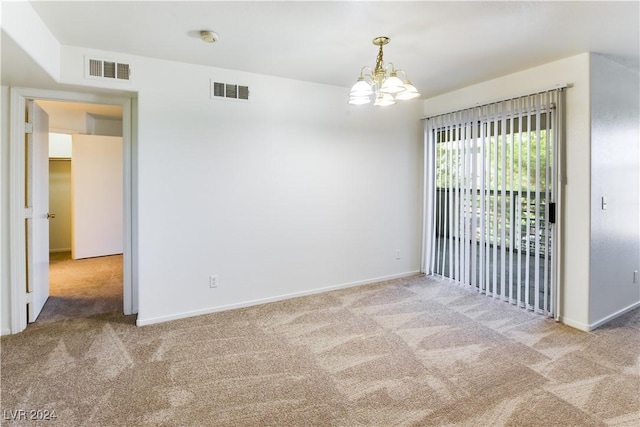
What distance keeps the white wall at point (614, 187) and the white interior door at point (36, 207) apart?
506 cm

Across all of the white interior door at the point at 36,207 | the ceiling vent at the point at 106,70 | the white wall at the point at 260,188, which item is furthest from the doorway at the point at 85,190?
the ceiling vent at the point at 106,70

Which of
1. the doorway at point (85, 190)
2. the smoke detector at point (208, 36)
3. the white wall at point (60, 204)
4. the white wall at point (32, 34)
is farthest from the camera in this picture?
the white wall at point (60, 204)

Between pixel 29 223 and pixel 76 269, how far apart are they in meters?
2.52

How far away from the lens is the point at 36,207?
3.40 meters

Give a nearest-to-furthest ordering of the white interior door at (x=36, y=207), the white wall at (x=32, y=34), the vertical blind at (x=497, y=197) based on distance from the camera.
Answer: the white wall at (x=32, y=34), the white interior door at (x=36, y=207), the vertical blind at (x=497, y=197)

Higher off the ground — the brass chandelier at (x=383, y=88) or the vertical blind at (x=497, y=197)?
the brass chandelier at (x=383, y=88)

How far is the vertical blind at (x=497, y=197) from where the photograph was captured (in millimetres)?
3416

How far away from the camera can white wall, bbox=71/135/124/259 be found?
604cm

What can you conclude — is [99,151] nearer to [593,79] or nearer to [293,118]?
[293,118]

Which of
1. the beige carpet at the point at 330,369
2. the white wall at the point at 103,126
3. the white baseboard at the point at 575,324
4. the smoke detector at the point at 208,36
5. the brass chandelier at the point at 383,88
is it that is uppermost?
the white wall at the point at 103,126

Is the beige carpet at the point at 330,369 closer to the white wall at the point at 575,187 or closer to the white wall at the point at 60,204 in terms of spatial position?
the white wall at the point at 575,187

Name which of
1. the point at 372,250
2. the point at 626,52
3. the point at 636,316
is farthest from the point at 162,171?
the point at 636,316

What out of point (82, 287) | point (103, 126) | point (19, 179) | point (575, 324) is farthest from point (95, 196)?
point (575, 324)

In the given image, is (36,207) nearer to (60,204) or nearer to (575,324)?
A: (60,204)
